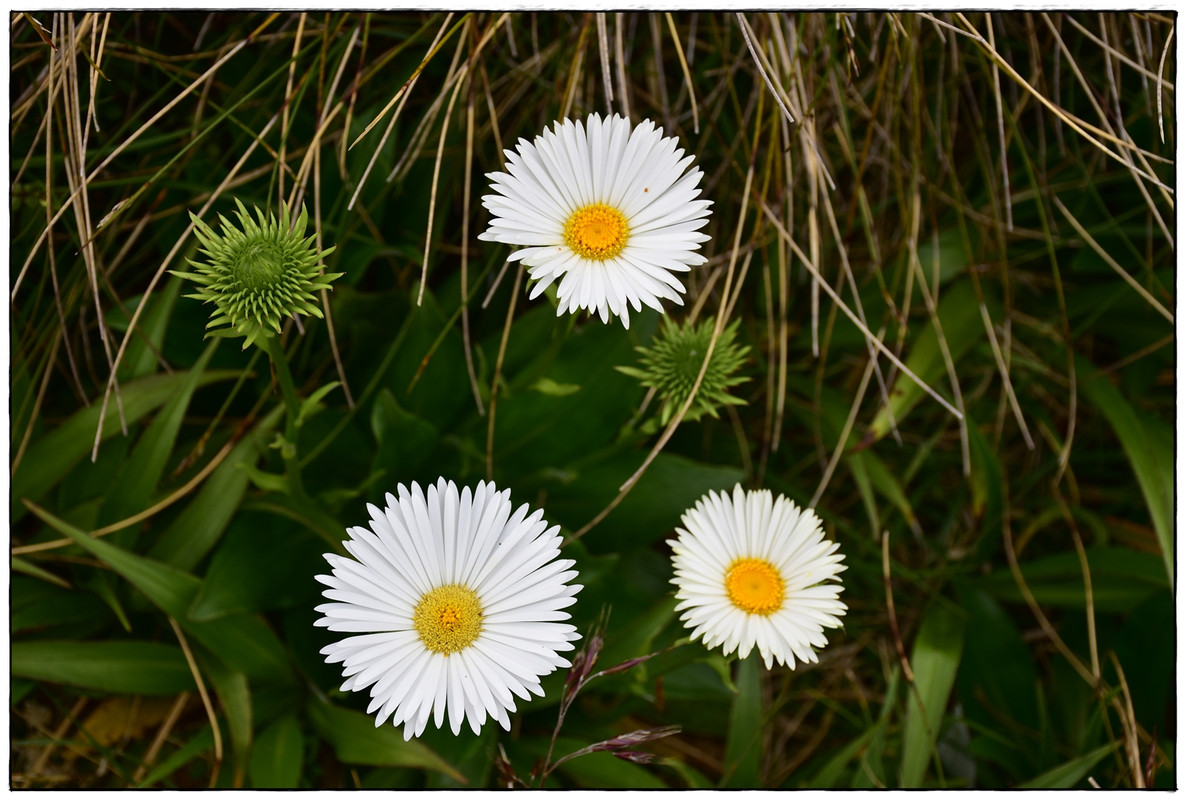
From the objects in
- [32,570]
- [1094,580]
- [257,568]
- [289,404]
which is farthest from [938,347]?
[32,570]

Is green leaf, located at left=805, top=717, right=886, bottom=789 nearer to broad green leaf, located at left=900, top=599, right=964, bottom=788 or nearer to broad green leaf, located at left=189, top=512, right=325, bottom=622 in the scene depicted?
broad green leaf, located at left=900, top=599, right=964, bottom=788

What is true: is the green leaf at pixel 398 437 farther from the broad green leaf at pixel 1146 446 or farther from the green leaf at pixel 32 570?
the broad green leaf at pixel 1146 446

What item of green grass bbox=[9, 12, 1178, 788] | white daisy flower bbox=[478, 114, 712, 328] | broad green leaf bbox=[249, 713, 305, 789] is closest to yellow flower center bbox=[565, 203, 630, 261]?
white daisy flower bbox=[478, 114, 712, 328]

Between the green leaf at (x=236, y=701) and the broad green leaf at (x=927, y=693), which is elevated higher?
the broad green leaf at (x=927, y=693)

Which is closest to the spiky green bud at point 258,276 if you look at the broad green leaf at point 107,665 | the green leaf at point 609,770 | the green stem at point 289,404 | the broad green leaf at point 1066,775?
the green stem at point 289,404

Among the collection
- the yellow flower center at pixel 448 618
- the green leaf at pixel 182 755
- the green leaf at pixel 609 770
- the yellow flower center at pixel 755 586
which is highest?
the yellow flower center at pixel 755 586

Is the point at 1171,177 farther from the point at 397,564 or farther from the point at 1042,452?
the point at 397,564

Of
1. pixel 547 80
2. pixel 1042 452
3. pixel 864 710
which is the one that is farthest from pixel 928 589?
pixel 547 80
